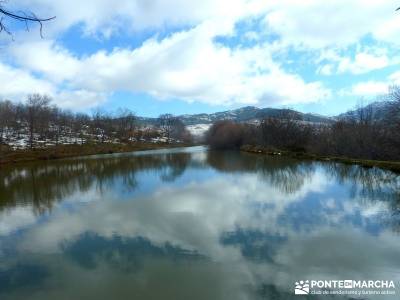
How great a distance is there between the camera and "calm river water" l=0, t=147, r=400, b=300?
7508 millimetres

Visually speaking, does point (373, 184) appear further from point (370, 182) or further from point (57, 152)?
point (57, 152)

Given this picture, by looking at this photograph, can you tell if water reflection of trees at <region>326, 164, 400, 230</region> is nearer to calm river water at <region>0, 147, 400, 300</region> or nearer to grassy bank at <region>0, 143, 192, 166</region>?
calm river water at <region>0, 147, 400, 300</region>

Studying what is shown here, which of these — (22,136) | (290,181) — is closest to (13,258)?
(290,181)

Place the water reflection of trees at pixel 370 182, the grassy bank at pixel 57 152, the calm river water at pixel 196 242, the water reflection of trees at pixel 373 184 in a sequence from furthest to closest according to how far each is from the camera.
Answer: the grassy bank at pixel 57 152 < the water reflection of trees at pixel 370 182 < the water reflection of trees at pixel 373 184 < the calm river water at pixel 196 242

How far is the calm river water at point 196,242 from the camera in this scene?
24.6 feet

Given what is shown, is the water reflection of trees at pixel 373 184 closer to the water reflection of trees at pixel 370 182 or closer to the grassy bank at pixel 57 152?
the water reflection of trees at pixel 370 182

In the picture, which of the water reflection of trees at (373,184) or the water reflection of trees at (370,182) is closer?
the water reflection of trees at (373,184)

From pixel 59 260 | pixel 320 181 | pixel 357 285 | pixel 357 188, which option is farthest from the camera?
pixel 320 181

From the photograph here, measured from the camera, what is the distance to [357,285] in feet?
23.6

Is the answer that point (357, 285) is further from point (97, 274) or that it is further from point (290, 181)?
point (290, 181)

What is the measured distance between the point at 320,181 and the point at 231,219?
38.2ft

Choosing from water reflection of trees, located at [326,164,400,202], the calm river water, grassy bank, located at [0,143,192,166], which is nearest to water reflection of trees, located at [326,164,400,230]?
water reflection of trees, located at [326,164,400,202]

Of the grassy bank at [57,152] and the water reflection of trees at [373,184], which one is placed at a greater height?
the water reflection of trees at [373,184]

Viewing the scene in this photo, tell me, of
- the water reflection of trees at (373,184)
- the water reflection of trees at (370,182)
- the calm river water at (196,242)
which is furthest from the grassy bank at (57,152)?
the water reflection of trees at (373,184)
